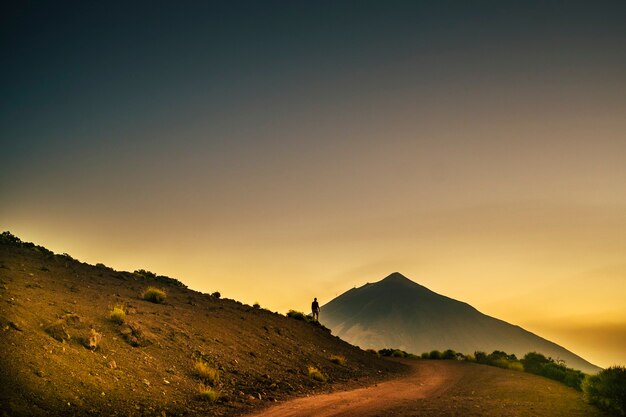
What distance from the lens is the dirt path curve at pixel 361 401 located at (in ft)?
44.2

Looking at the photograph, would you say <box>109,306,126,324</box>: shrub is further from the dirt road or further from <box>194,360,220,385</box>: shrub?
the dirt road

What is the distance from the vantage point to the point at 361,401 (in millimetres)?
16109

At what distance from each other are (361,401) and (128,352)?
355 inches

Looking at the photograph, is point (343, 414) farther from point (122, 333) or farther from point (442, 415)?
point (122, 333)

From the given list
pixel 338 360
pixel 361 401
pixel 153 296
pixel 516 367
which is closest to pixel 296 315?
pixel 338 360

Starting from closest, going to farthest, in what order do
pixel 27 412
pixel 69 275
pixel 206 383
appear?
pixel 27 412 < pixel 206 383 < pixel 69 275

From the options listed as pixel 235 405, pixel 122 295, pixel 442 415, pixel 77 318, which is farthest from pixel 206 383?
pixel 122 295

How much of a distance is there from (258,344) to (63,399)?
14387mm

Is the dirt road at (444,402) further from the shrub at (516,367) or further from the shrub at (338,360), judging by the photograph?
the shrub at (516,367)

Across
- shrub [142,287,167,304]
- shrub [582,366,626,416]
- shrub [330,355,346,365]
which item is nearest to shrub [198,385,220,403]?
shrub [142,287,167,304]

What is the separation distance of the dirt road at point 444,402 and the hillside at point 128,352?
1.70m

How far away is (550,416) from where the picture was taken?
42.8ft

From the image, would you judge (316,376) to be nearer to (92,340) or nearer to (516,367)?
(92,340)

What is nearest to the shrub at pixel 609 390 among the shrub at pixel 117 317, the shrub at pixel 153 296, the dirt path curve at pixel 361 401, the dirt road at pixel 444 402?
the dirt road at pixel 444 402
